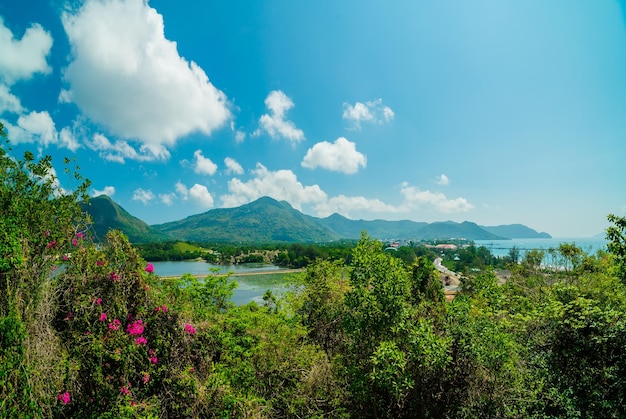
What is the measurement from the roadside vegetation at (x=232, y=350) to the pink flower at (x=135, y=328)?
2 centimetres

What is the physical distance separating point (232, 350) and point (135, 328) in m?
2.06

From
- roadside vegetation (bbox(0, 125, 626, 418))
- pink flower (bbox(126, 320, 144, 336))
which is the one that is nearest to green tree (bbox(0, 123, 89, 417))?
roadside vegetation (bbox(0, 125, 626, 418))

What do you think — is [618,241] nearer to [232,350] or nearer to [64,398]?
[232,350]

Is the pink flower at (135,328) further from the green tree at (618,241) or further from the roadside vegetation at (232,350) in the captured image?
the green tree at (618,241)

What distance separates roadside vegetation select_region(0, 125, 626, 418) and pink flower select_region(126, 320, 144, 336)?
Answer: 0.02m

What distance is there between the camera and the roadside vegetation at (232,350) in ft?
15.1

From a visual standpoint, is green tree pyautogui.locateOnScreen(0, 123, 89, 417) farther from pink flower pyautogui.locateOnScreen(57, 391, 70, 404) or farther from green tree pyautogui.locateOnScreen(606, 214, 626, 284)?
green tree pyautogui.locateOnScreen(606, 214, 626, 284)

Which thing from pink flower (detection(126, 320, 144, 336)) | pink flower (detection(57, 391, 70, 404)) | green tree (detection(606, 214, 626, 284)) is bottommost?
pink flower (detection(57, 391, 70, 404))

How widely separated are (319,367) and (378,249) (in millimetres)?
2786

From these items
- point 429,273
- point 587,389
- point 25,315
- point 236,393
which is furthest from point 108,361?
point 429,273

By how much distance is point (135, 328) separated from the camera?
5227mm

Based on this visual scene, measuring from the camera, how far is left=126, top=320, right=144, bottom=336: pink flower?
5.19 meters

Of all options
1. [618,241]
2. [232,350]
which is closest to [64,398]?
[232,350]

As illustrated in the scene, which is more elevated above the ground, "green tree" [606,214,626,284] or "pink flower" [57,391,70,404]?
"green tree" [606,214,626,284]
